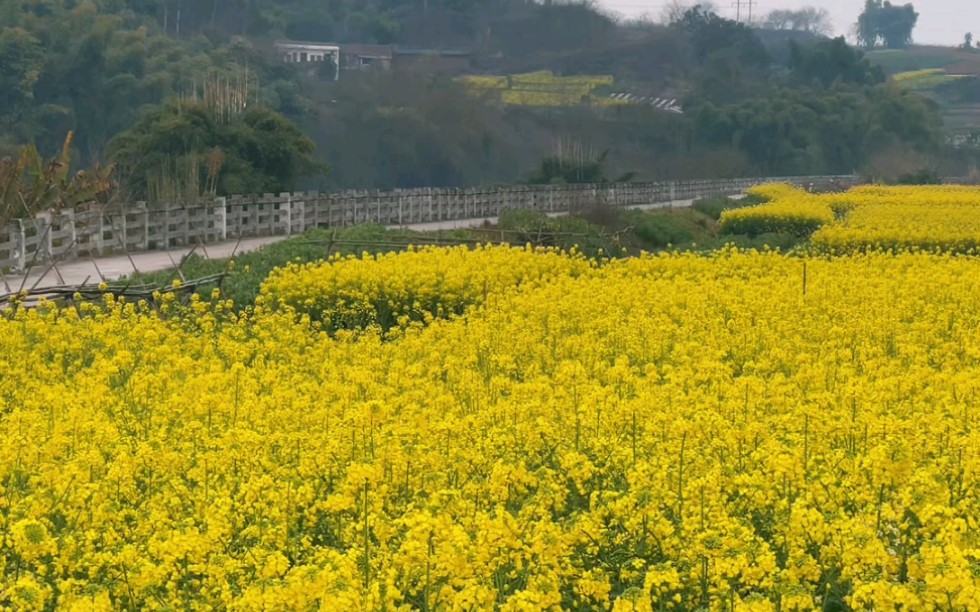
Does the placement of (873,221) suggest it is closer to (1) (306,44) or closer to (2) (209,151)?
(2) (209,151)

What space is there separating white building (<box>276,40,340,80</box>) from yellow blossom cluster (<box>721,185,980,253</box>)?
54.0 metres

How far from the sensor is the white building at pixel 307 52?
107963 millimetres

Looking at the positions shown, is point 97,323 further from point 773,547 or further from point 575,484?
point 773,547

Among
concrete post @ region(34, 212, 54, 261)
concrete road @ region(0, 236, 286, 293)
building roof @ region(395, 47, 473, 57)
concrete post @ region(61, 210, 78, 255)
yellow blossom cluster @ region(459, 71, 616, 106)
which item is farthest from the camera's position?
building roof @ region(395, 47, 473, 57)

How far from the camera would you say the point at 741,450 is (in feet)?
29.1

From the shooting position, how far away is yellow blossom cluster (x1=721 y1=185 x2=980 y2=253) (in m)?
31.3

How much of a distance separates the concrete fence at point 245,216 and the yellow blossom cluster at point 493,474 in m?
9.96

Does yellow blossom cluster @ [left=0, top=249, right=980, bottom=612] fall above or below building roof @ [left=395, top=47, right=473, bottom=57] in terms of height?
below

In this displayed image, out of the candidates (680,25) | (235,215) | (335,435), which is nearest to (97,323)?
(335,435)

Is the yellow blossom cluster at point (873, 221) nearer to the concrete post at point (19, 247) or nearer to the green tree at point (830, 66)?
the concrete post at point (19, 247)

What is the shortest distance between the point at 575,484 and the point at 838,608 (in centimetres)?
187

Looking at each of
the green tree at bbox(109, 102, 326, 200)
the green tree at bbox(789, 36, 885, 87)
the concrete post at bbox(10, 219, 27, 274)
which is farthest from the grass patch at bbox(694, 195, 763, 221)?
the green tree at bbox(789, 36, 885, 87)

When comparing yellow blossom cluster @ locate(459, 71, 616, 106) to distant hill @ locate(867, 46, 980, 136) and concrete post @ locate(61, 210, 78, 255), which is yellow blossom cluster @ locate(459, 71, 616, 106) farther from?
concrete post @ locate(61, 210, 78, 255)

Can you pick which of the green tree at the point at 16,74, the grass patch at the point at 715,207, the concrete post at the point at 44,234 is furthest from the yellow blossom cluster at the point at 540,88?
the concrete post at the point at 44,234
